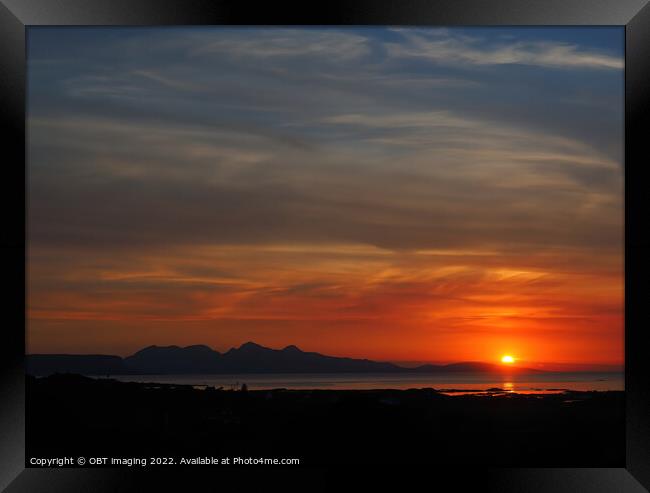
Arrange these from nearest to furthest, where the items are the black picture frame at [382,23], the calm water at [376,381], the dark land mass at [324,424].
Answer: the black picture frame at [382,23], the dark land mass at [324,424], the calm water at [376,381]

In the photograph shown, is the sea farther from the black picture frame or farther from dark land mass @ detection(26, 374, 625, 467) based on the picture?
the black picture frame

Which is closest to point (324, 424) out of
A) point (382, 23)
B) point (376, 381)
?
point (376, 381)

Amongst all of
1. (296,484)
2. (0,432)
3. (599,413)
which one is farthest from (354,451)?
(0,432)

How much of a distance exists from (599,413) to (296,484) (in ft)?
5.37

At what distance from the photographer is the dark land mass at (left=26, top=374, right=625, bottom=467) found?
406cm

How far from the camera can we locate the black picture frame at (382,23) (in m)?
3.77

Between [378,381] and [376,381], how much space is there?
1cm

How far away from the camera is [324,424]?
4.48 m

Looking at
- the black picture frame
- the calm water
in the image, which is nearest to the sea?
the calm water

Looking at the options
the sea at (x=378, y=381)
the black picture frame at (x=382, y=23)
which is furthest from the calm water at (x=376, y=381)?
the black picture frame at (x=382, y=23)

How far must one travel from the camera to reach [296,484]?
12.6 feet

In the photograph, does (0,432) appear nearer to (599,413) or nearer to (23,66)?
(23,66)

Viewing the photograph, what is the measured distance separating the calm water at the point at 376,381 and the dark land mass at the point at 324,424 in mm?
49

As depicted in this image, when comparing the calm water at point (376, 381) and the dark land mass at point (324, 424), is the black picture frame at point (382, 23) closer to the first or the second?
the dark land mass at point (324, 424)
